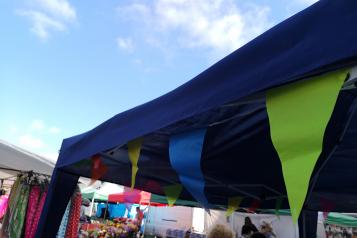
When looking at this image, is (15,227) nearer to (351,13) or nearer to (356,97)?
(356,97)

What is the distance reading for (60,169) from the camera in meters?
2.89

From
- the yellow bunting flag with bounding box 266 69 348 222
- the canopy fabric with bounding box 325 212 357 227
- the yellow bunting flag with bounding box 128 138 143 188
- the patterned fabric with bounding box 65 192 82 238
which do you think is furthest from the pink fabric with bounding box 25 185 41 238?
the canopy fabric with bounding box 325 212 357 227

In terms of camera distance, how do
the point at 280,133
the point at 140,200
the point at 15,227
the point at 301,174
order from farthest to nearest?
the point at 140,200 → the point at 15,227 → the point at 280,133 → the point at 301,174

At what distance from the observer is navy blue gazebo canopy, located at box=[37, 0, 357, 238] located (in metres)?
1.21

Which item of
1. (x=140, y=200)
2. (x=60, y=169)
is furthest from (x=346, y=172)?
(x=140, y=200)

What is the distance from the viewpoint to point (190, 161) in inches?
66.0

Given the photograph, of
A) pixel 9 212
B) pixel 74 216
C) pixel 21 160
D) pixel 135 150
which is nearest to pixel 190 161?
pixel 135 150

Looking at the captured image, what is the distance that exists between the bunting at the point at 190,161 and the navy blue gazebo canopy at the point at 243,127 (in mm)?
112

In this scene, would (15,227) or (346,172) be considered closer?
(346,172)

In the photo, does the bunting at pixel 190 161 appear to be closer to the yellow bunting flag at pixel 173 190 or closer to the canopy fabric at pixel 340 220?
the yellow bunting flag at pixel 173 190

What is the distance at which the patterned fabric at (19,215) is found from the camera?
3705 mm

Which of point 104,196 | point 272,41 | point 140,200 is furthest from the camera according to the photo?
point 104,196

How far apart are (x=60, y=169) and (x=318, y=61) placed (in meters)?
2.34

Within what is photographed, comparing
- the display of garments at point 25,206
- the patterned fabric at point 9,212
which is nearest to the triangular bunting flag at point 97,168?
the display of garments at point 25,206
